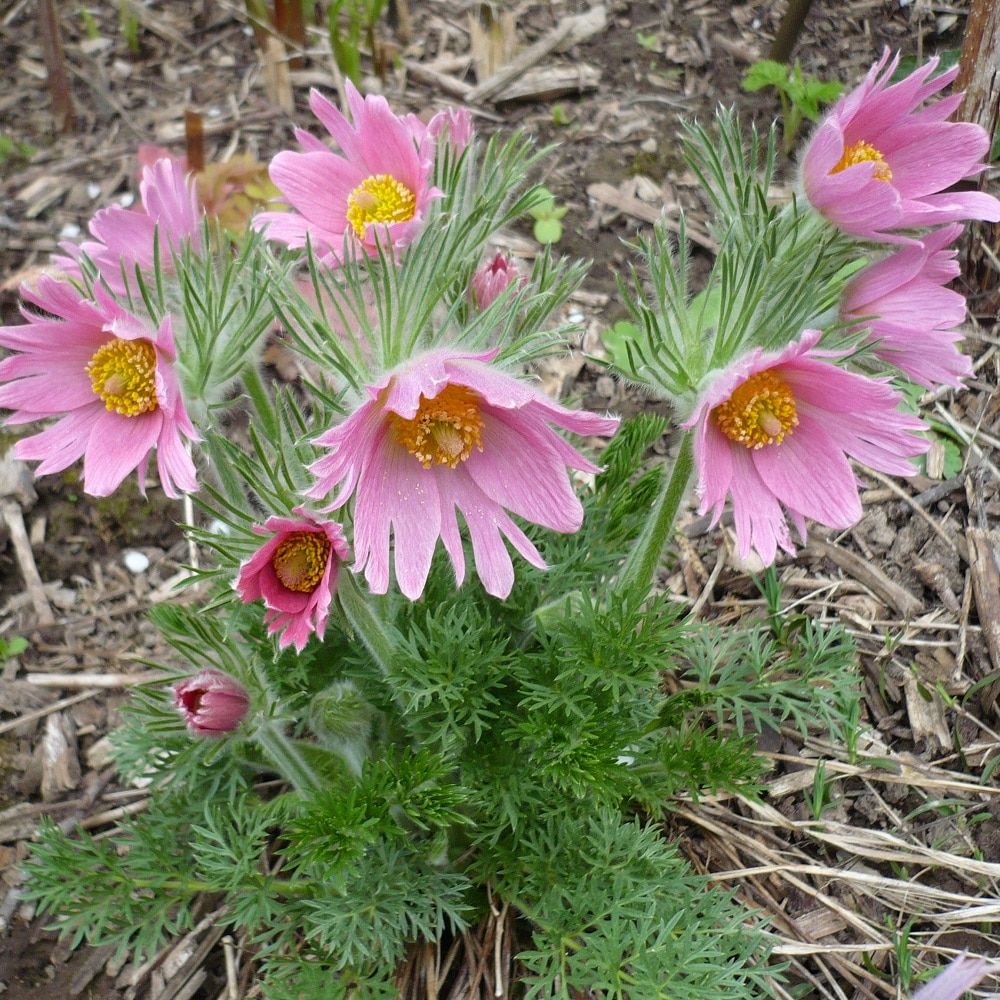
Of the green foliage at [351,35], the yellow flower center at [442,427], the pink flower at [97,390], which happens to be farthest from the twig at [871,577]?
the green foliage at [351,35]

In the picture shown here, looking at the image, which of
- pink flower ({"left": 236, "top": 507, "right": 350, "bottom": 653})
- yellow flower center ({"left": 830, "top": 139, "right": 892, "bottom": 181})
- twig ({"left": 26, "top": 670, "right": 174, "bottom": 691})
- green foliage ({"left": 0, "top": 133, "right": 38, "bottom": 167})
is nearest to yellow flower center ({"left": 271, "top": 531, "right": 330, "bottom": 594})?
pink flower ({"left": 236, "top": 507, "right": 350, "bottom": 653})

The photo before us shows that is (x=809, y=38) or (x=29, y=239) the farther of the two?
(x=809, y=38)

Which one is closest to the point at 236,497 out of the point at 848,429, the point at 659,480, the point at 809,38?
the point at 659,480

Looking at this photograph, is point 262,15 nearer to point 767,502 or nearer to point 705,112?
point 705,112

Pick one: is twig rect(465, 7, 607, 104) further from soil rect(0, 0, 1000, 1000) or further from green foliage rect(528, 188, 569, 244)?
green foliage rect(528, 188, 569, 244)

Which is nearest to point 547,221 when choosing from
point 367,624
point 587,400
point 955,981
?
point 587,400

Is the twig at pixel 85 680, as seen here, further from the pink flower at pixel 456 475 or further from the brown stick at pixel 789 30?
the brown stick at pixel 789 30
